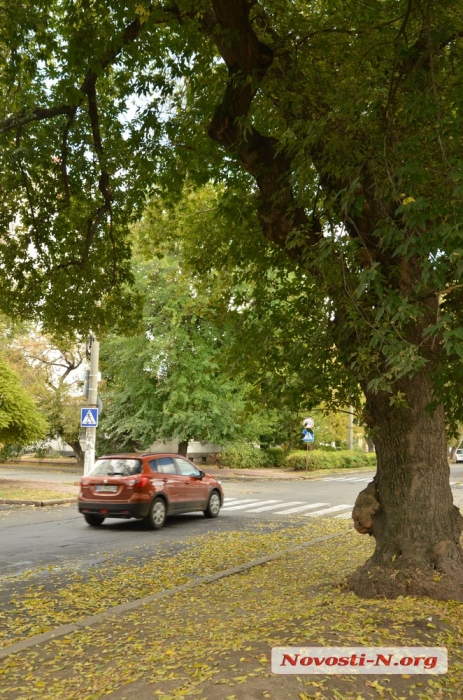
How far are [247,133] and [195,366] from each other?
896 inches

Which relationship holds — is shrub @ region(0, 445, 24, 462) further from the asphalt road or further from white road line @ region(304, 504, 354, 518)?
white road line @ region(304, 504, 354, 518)

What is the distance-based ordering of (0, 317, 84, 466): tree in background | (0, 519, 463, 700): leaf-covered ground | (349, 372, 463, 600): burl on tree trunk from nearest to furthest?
(0, 519, 463, 700): leaf-covered ground → (349, 372, 463, 600): burl on tree trunk → (0, 317, 84, 466): tree in background

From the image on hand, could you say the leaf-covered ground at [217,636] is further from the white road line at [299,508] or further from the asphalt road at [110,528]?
the white road line at [299,508]

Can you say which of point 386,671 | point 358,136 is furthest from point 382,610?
point 358,136

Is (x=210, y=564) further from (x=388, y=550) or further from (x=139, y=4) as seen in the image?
(x=139, y=4)

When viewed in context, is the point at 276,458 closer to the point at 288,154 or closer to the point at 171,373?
the point at 171,373

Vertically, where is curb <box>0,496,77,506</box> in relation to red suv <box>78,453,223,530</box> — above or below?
below

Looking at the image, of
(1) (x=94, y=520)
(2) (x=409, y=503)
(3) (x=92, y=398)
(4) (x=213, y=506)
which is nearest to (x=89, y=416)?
(3) (x=92, y=398)

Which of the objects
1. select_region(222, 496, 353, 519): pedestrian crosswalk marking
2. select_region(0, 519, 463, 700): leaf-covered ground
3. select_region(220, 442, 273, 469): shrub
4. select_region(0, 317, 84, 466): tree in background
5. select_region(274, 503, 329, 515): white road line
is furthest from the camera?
select_region(220, 442, 273, 469): shrub

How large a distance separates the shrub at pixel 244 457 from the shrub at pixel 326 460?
197cm

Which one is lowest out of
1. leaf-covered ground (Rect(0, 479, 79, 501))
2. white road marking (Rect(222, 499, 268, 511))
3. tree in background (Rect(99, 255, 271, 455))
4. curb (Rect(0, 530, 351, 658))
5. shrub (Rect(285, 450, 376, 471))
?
white road marking (Rect(222, 499, 268, 511))

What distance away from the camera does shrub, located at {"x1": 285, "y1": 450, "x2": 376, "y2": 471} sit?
134 ft

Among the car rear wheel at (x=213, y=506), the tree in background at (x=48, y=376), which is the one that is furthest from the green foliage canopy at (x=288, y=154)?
the tree in background at (x=48, y=376)

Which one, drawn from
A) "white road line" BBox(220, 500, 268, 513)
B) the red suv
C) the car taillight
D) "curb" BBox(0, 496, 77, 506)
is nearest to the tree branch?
the car taillight
